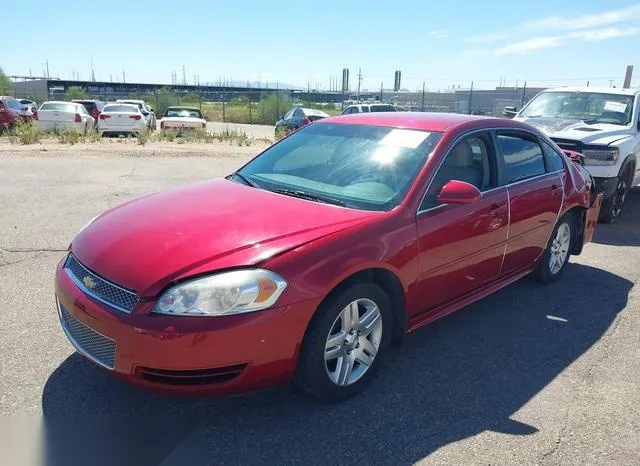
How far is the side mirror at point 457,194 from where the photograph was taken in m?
3.62

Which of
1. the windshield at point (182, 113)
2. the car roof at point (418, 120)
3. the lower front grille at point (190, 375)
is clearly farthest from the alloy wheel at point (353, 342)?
the windshield at point (182, 113)

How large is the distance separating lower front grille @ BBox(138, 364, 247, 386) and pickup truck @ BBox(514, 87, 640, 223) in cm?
671

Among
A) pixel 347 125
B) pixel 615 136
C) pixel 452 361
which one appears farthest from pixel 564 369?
pixel 615 136

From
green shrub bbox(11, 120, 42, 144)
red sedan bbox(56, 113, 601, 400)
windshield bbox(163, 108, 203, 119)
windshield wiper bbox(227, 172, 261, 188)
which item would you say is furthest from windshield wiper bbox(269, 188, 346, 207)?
windshield bbox(163, 108, 203, 119)

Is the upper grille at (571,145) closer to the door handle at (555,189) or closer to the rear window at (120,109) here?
the door handle at (555,189)

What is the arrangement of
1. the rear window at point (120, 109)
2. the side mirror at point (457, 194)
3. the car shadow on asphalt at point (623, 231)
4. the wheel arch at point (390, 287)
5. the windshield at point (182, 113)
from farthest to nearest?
1. the windshield at point (182, 113)
2. the rear window at point (120, 109)
3. the car shadow on asphalt at point (623, 231)
4. the side mirror at point (457, 194)
5. the wheel arch at point (390, 287)

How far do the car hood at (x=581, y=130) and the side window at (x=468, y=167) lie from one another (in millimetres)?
4230

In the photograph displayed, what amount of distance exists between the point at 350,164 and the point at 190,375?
1944 millimetres

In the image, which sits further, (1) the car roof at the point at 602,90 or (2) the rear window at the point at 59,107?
(2) the rear window at the point at 59,107

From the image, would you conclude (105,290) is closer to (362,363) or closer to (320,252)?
(320,252)

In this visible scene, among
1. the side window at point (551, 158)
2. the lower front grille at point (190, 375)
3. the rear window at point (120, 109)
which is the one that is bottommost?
the lower front grille at point (190, 375)

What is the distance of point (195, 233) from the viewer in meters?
3.13

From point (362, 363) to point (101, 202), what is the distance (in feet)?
20.3

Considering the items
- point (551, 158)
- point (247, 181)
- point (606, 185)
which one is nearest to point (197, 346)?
point (247, 181)
